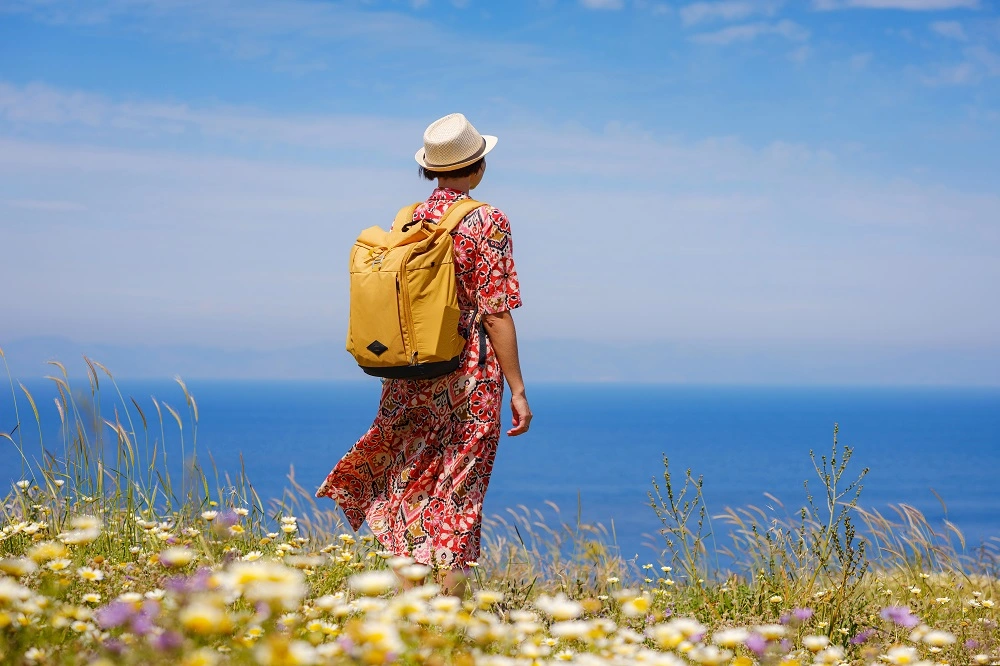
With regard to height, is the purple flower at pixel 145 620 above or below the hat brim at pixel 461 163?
below

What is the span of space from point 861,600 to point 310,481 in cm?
12628

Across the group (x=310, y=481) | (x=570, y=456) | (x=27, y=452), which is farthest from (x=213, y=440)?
(x=27, y=452)

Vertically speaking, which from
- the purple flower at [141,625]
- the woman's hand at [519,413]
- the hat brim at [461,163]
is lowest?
the purple flower at [141,625]

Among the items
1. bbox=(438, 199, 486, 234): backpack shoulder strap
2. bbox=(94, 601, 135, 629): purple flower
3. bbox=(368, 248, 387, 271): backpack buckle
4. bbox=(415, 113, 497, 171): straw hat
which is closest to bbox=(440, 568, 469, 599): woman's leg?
bbox=(368, 248, 387, 271): backpack buckle

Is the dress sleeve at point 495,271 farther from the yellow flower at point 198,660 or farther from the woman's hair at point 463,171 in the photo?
the yellow flower at point 198,660

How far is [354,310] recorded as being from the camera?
3820 millimetres

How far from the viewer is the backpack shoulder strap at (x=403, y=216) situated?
13.0 ft

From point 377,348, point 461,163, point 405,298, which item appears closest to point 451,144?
point 461,163

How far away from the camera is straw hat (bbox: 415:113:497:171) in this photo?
3939 mm

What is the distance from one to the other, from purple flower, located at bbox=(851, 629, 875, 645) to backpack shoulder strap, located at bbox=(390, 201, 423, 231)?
8.35 ft

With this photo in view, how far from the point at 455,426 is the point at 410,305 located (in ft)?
1.99

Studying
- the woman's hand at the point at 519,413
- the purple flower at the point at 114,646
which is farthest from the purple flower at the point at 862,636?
the purple flower at the point at 114,646

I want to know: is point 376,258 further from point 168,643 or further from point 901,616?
point 901,616

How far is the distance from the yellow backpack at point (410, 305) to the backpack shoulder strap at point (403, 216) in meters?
0.14
